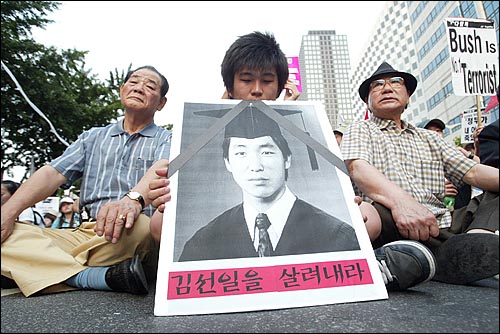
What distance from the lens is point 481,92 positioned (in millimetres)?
2715

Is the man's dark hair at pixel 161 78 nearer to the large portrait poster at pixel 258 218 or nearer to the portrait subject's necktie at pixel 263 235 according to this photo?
the large portrait poster at pixel 258 218

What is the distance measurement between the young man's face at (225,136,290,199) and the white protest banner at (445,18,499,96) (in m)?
2.25

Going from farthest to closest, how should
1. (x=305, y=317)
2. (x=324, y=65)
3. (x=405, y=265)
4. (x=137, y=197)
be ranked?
(x=324, y=65) → (x=137, y=197) → (x=405, y=265) → (x=305, y=317)

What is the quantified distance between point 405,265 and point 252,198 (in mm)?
435

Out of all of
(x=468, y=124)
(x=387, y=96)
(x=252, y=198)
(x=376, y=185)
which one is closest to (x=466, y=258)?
(x=376, y=185)

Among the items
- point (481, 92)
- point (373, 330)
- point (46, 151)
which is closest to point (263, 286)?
point (373, 330)

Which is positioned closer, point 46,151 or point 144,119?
point 144,119

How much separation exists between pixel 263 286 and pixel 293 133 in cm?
55

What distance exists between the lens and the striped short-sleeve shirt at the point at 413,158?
137cm

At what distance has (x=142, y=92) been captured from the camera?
5.34 feet

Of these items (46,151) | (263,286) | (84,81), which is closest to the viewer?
(263,286)

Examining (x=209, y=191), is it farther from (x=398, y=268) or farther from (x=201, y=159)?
(x=398, y=268)

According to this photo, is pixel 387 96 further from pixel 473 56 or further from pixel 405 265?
pixel 473 56

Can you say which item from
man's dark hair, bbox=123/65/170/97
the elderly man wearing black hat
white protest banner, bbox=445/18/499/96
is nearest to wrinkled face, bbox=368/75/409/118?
the elderly man wearing black hat
